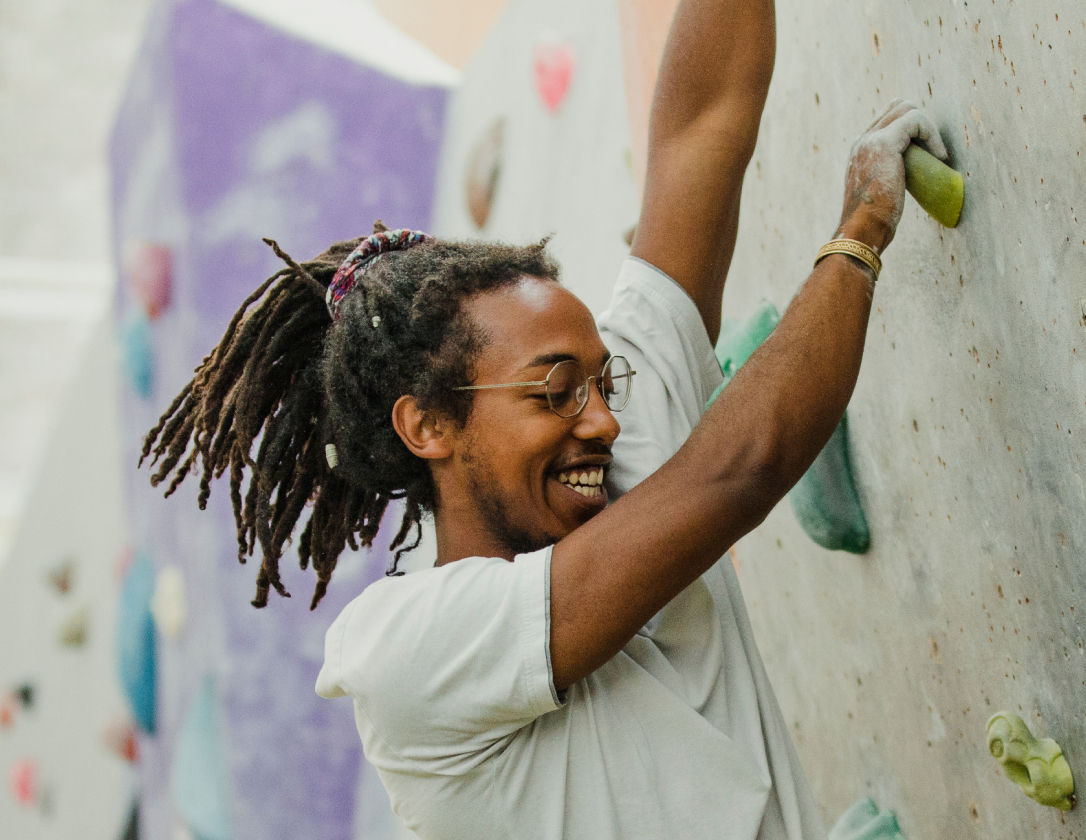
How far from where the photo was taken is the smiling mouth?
121 centimetres

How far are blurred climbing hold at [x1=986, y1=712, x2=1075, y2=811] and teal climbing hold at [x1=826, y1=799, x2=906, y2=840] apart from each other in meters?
0.37

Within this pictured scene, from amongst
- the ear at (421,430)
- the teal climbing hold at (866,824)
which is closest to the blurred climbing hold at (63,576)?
the teal climbing hold at (866,824)

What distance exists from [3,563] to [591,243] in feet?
15.9

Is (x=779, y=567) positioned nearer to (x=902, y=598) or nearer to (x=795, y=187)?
(x=902, y=598)

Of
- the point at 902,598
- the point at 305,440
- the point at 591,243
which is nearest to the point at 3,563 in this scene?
the point at 591,243

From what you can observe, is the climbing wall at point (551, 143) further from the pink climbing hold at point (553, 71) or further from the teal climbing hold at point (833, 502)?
the teal climbing hold at point (833, 502)

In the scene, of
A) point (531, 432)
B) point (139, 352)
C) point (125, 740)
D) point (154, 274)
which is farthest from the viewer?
point (125, 740)

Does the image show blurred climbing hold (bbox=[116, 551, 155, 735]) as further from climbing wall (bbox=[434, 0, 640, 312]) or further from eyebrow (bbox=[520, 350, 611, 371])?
eyebrow (bbox=[520, 350, 611, 371])

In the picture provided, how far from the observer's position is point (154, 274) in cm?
357

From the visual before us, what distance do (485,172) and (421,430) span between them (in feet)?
6.85

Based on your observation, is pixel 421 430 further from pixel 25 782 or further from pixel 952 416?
pixel 25 782

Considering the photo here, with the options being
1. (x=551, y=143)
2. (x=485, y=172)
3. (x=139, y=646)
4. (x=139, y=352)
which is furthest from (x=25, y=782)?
(x=551, y=143)

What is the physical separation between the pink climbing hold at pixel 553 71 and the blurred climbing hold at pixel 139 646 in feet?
7.41

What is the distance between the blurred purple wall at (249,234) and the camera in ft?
10.4
